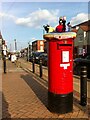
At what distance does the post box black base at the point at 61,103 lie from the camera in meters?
6.29

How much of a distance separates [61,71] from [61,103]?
0.77 meters

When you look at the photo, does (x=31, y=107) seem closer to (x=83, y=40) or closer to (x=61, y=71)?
(x=61, y=71)

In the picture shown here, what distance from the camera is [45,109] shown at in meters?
6.65

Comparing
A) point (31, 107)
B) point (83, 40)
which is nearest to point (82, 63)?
point (31, 107)

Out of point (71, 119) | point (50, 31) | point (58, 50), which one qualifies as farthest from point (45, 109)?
point (50, 31)

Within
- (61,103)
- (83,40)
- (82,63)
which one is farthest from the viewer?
(83,40)

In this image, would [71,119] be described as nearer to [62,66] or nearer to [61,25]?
[62,66]

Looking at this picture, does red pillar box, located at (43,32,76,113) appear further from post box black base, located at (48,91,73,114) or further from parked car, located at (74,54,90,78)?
parked car, located at (74,54,90,78)

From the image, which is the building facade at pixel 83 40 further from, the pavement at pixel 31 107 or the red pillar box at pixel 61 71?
the red pillar box at pixel 61 71

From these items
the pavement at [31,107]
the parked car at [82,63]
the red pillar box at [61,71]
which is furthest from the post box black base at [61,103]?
the parked car at [82,63]

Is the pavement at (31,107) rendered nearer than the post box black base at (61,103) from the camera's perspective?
Yes

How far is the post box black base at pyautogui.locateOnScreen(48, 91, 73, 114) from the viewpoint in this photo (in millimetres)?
6290

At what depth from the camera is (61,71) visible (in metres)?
6.36

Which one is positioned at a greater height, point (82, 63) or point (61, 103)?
point (82, 63)
